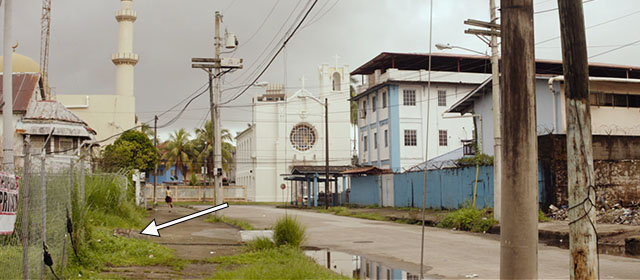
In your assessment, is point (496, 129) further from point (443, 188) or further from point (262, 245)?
point (443, 188)

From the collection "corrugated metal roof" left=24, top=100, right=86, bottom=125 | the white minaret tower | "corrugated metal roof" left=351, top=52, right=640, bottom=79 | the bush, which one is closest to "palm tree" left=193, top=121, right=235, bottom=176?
the white minaret tower

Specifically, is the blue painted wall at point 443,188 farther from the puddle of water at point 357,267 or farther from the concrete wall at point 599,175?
the puddle of water at point 357,267

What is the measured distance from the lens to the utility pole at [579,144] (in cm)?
709

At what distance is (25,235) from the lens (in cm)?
702

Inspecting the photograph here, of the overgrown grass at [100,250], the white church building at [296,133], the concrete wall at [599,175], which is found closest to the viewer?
the overgrown grass at [100,250]

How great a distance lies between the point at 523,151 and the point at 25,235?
531cm

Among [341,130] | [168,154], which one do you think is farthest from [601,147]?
[168,154]

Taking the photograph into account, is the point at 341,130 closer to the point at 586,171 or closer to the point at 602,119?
the point at 602,119

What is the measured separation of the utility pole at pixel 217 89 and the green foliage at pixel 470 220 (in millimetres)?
10360

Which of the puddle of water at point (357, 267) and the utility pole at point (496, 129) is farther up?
the utility pole at point (496, 129)

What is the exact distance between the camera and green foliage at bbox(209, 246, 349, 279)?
31.3 ft

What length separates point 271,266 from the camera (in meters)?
10.5

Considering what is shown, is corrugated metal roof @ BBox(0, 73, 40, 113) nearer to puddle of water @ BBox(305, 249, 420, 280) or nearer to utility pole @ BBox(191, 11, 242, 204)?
utility pole @ BBox(191, 11, 242, 204)

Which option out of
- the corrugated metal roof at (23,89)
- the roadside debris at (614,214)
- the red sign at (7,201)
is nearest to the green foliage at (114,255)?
the red sign at (7,201)
